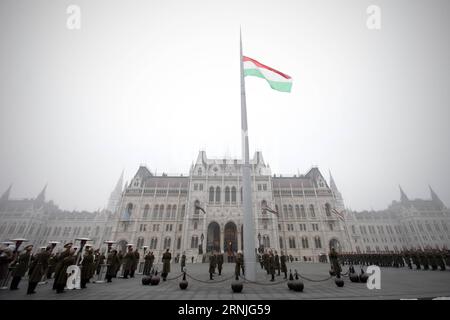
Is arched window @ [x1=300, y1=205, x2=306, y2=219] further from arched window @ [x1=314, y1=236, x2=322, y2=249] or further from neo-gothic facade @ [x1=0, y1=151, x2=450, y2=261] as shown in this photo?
arched window @ [x1=314, y1=236, x2=322, y2=249]

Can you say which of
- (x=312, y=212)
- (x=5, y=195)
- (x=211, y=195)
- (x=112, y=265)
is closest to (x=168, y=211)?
(x=211, y=195)

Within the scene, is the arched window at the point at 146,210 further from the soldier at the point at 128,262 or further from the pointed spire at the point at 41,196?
the pointed spire at the point at 41,196

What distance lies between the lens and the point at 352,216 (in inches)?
2766

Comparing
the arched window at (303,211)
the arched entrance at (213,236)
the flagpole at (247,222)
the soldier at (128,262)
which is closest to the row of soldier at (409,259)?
the arched window at (303,211)


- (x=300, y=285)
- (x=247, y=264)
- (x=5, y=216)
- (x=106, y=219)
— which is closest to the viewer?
(x=300, y=285)

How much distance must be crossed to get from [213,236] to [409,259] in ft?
89.3

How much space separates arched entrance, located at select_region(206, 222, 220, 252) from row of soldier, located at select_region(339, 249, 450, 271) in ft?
66.9

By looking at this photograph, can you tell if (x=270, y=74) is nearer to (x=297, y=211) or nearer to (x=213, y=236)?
(x=213, y=236)

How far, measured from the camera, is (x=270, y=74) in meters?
12.2

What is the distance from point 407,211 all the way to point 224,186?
246ft

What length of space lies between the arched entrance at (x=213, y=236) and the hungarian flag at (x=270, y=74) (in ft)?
97.2

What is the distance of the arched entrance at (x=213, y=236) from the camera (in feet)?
112
